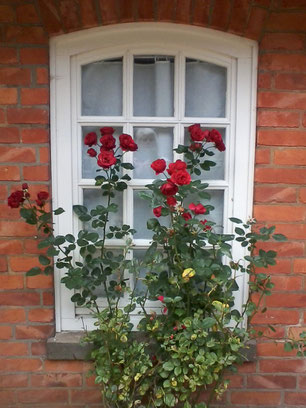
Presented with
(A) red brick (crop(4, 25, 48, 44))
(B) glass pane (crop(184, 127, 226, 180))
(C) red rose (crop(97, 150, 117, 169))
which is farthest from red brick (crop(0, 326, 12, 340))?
(A) red brick (crop(4, 25, 48, 44))

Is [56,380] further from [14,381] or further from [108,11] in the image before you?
[108,11]

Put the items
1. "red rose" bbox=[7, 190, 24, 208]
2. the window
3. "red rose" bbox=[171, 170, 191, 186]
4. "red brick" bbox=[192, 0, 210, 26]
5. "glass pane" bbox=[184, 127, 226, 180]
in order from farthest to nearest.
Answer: "glass pane" bbox=[184, 127, 226, 180] < the window < "red brick" bbox=[192, 0, 210, 26] < "red rose" bbox=[7, 190, 24, 208] < "red rose" bbox=[171, 170, 191, 186]

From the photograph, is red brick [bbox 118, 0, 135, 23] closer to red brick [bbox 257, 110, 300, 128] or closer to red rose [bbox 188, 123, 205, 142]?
red rose [bbox 188, 123, 205, 142]

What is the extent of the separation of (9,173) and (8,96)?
388mm

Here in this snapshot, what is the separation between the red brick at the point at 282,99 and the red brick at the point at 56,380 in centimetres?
175

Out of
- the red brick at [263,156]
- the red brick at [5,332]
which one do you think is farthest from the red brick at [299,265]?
the red brick at [5,332]

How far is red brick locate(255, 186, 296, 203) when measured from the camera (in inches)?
80.6

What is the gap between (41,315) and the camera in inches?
83.5

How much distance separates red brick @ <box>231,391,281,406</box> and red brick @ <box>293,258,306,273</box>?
698 millimetres

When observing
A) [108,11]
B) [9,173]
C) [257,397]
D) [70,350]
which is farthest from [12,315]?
[108,11]

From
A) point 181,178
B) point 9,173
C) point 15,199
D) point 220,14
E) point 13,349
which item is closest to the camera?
point 181,178

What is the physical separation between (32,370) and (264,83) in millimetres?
1945

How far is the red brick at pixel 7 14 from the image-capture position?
6.41ft

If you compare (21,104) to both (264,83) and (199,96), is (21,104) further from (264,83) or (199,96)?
(264,83)
